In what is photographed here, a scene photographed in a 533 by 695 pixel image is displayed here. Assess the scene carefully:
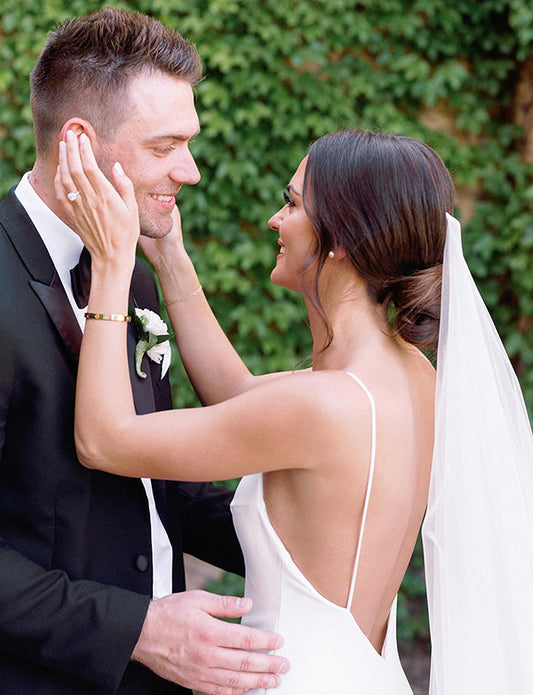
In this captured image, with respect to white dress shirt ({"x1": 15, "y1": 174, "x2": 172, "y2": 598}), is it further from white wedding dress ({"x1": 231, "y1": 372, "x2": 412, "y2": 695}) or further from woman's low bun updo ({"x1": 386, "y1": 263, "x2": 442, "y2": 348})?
woman's low bun updo ({"x1": 386, "y1": 263, "x2": 442, "y2": 348})

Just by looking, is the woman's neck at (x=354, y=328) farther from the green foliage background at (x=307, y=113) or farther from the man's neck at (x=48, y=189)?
the green foliage background at (x=307, y=113)

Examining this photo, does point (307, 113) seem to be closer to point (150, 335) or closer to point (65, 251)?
point (150, 335)

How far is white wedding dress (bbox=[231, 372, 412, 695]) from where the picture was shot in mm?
1992

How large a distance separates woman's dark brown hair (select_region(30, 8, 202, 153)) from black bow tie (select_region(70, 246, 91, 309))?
33 centimetres

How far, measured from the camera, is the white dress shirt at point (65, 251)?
2.08 metres

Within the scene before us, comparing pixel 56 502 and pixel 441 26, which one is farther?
pixel 441 26

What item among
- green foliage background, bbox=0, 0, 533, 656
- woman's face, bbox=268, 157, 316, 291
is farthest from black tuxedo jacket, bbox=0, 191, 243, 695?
green foliage background, bbox=0, 0, 533, 656

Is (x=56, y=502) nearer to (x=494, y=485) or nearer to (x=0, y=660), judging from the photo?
(x=0, y=660)

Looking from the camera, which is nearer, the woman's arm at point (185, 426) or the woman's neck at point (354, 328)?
the woman's arm at point (185, 426)

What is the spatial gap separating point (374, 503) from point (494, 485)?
38cm

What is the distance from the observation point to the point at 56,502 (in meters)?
1.91

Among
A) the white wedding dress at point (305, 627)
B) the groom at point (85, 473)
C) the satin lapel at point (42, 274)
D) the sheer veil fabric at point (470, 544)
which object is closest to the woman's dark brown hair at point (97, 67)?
the groom at point (85, 473)

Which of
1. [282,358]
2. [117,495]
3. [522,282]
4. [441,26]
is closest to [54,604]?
[117,495]

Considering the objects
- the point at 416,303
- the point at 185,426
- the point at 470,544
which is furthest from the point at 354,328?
the point at 470,544
